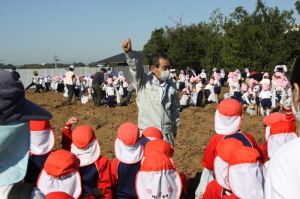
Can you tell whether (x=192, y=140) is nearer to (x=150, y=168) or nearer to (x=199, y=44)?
(x=150, y=168)

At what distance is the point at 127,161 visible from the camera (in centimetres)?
355

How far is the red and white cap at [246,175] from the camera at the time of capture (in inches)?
103

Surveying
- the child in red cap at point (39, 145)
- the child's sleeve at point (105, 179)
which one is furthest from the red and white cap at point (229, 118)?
the child in red cap at point (39, 145)

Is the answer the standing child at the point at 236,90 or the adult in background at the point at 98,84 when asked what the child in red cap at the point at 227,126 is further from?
the adult in background at the point at 98,84

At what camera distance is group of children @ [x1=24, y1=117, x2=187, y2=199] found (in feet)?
9.23

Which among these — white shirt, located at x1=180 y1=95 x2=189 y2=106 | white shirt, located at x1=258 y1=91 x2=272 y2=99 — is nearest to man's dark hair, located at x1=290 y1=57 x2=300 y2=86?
white shirt, located at x1=258 y1=91 x2=272 y2=99

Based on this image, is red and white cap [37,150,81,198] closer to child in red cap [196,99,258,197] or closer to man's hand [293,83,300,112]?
child in red cap [196,99,258,197]

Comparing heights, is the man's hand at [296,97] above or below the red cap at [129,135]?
above

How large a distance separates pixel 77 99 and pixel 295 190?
18.1 m

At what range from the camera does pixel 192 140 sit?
8953 mm

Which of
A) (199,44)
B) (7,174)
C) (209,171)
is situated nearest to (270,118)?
(209,171)

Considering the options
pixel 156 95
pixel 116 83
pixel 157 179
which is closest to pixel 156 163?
pixel 157 179

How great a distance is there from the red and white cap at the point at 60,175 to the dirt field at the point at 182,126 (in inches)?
99.6

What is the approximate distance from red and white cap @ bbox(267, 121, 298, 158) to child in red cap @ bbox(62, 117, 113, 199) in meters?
1.94
